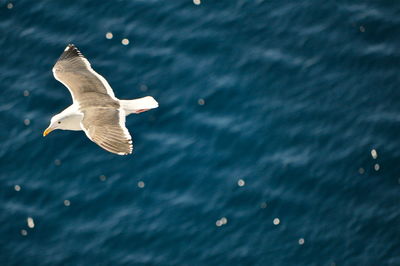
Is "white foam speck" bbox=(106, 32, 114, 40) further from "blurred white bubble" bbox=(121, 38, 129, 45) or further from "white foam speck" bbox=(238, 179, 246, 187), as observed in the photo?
"white foam speck" bbox=(238, 179, 246, 187)

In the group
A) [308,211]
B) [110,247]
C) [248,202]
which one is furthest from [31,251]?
[308,211]

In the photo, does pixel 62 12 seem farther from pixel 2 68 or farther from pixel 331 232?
pixel 331 232

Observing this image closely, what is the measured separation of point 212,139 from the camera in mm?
12258

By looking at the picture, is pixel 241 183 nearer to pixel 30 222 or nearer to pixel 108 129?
pixel 108 129

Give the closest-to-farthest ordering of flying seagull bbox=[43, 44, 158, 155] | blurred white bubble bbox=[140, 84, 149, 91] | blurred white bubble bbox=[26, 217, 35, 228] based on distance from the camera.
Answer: flying seagull bbox=[43, 44, 158, 155]
blurred white bubble bbox=[26, 217, 35, 228]
blurred white bubble bbox=[140, 84, 149, 91]

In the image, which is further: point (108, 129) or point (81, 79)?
point (81, 79)

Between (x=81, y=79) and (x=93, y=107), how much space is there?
90cm

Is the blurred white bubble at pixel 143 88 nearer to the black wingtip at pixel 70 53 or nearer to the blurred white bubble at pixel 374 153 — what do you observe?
the black wingtip at pixel 70 53

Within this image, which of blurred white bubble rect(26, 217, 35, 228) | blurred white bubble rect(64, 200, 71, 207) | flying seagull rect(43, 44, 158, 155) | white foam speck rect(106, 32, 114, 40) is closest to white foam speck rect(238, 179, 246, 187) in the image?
flying seagull rect(43, 44, 158, 155)

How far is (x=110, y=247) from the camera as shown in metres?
11.4

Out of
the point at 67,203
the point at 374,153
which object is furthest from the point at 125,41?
the point at 374,153

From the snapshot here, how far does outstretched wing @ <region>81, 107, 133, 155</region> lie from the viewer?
33.1ft

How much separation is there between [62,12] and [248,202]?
5.65m

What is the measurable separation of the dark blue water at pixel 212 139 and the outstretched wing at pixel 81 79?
2.82ft
